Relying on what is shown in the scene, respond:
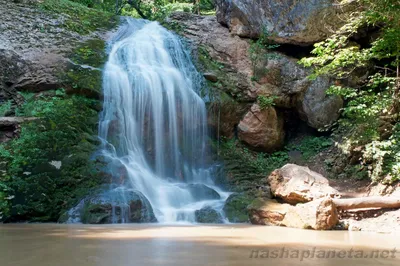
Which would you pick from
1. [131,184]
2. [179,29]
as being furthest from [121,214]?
[179,29]

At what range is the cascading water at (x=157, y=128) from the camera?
8.30m

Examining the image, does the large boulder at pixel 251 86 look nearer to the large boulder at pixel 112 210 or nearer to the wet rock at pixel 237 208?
the wet rock at pixel 237 208

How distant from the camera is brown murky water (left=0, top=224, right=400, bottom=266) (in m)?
3.19

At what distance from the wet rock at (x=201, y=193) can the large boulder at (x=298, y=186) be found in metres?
1.42

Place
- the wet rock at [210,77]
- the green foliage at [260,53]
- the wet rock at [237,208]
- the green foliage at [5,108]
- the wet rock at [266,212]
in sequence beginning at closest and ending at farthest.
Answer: the wet rock at [266,212], the wet rock at [237,208], the green foliage at [5,108], the wet rock at [210,77], the green foliage at [260,53]

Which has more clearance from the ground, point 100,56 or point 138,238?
point 100,56

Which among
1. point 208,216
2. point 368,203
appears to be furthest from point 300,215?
point 208,216

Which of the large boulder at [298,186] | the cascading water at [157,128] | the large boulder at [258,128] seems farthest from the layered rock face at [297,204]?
the large boulder at [258,128]

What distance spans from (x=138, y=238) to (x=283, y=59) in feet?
30.6

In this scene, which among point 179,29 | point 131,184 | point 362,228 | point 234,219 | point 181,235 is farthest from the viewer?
point 179,29

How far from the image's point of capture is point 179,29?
13922 mm

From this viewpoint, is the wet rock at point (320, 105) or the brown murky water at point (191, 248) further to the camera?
the wet rock at point (320, 105)

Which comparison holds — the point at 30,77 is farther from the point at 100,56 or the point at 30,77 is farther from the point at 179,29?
the point at 179,29

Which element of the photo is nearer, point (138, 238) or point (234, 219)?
point (138, 238)
